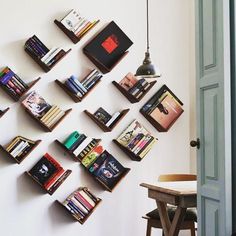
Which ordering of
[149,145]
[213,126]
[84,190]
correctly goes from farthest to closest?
[149,145], [84,190], [213,126]

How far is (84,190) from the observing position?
14.1ft

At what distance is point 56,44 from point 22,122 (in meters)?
0.86

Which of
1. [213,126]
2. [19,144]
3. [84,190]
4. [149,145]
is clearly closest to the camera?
[213,126]

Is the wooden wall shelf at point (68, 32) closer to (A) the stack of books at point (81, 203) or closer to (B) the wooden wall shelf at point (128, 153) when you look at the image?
(B) the wooden wall shelf at point (128, 153)

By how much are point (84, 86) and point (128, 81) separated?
0.52 meters

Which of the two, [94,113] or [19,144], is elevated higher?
[94,113]

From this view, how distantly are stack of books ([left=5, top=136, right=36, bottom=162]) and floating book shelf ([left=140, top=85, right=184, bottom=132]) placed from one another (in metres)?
1.29

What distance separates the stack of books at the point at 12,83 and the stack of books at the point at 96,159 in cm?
67

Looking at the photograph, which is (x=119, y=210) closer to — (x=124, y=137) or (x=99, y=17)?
(x=124, y=137)

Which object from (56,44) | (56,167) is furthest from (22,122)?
(56,44)

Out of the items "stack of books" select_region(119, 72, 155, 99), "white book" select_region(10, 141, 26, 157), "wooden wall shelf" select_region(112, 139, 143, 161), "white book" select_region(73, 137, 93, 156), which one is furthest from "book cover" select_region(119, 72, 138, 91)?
"white book" select_region(10, 141, 26, 157)

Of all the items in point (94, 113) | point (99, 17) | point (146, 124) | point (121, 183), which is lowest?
point (121, 183)

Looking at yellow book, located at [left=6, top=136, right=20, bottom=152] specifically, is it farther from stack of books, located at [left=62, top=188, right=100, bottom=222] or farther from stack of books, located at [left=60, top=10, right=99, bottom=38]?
stack of books, located at [left=60, top=10, right=99, bottom=38]

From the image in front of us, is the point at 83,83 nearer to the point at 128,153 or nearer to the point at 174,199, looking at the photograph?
the point at 128,153
